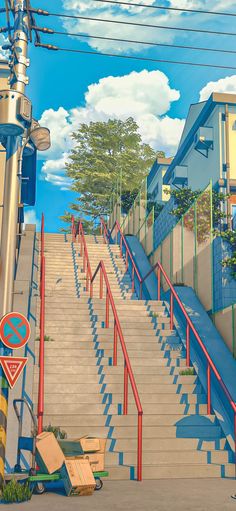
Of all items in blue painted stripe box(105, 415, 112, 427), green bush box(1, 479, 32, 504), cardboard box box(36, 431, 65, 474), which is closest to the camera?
green bush box(1, 479, 32, 504)

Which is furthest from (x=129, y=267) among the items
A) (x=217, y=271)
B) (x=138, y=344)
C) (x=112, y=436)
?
(x=112, y=436)

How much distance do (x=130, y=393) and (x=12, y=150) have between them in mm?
5310

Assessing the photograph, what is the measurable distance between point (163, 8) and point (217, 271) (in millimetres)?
6423

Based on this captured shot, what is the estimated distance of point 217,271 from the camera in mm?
14391

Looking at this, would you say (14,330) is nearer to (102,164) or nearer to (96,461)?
(96,461)

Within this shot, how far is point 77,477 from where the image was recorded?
7.36 meters

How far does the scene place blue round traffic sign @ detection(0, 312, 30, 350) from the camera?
7.16m

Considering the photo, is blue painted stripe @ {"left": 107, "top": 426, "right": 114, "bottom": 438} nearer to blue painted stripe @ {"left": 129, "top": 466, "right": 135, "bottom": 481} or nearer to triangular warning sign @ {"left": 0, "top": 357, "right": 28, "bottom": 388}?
blue painted stripe @ {"left": 129, "top": 466, "right": 135, "bottom": 481}

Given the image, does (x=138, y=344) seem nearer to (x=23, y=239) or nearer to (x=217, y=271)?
(x=217, y=271)

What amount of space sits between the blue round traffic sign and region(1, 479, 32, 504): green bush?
1.71 meters

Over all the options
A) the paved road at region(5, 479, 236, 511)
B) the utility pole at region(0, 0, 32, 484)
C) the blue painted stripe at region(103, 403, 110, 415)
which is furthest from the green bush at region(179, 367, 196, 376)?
the utility pole at region(0, 0, 32, 484)

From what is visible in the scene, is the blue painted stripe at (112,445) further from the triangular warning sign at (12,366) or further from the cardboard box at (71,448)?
the triangular warning sign at (12,366)

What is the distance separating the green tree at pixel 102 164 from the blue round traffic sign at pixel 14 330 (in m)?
35.3

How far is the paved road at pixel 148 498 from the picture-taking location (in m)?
6.64
